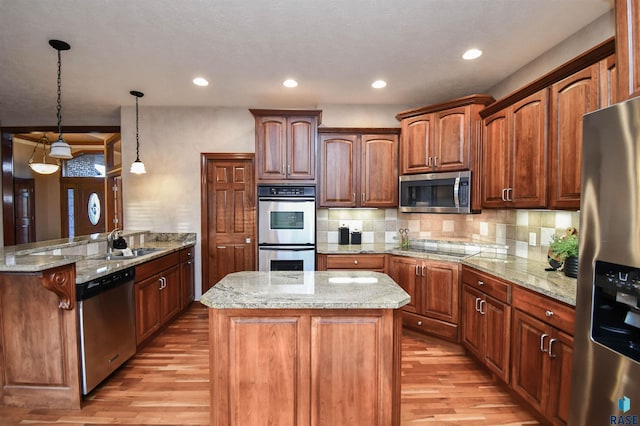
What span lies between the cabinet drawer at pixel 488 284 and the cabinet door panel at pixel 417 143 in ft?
4.07

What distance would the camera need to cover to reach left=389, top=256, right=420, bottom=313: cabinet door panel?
316cm

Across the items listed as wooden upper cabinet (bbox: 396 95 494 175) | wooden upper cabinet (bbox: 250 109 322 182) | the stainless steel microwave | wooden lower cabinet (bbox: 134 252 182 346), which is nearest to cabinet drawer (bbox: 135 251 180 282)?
wooden lower cabinet (bbox: 134 252 182 346)

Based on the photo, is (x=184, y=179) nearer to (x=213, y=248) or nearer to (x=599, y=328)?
(x=213, y=248)

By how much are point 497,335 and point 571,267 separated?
0.72 m

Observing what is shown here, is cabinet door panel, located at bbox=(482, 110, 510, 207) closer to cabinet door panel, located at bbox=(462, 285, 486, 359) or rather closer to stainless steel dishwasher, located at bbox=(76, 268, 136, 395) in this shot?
cabinet door panel, located at bbox=(462, 285, 486, 359)

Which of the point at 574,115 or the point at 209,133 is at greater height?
the point at 209,133

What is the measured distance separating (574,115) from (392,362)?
1.97 metres

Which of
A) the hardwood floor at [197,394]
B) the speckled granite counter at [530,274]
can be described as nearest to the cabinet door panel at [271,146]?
the hardwood floor at [197,394]

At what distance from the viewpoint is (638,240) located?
1114 mm

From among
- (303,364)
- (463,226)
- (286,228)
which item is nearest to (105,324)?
(303,364)

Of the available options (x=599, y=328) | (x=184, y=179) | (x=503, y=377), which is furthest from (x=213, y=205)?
(x=599, y=328)

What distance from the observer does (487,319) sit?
238 centimetres

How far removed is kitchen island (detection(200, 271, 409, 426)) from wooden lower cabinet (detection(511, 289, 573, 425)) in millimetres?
987

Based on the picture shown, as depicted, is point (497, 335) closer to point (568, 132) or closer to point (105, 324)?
point (568, 132)
